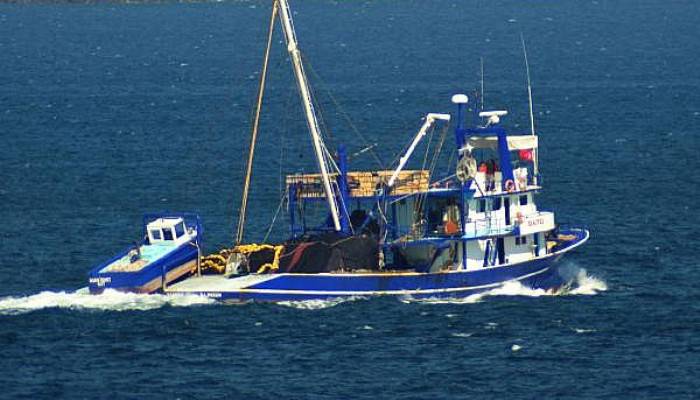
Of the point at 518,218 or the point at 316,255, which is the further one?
the point at 518,218

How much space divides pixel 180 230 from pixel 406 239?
1054 cm

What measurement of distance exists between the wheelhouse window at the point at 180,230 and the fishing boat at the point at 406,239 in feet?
5.10

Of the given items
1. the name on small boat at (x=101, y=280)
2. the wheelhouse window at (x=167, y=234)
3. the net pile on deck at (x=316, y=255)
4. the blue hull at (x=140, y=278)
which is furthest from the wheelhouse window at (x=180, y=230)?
the name on small boat at (x=101, y=280)

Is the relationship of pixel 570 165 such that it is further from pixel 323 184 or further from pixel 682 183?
pixel 323 184

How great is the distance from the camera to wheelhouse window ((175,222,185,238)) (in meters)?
91.1

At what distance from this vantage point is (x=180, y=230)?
9144 centimetres

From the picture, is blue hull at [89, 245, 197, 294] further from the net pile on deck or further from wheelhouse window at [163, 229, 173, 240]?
the net pile on deck

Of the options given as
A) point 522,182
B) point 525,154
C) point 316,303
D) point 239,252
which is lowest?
point 316,303

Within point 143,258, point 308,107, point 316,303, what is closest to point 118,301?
point 143,258

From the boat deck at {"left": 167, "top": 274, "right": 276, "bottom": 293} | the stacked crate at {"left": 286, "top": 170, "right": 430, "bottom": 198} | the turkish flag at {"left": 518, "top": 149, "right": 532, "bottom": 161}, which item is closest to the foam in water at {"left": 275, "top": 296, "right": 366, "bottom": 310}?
the boat deck at {"left": 167, "top": 274, "right": 276, "bottom": 293}

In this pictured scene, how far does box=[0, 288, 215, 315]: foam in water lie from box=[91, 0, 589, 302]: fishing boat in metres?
0.49

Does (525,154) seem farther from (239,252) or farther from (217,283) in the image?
(217,283)

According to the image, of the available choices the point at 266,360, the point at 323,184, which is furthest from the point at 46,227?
the point at 266,360

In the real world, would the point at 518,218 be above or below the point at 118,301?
above
